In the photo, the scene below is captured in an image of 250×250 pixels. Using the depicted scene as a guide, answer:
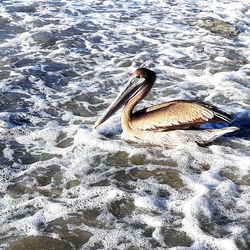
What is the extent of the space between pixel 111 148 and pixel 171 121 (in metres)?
0.75

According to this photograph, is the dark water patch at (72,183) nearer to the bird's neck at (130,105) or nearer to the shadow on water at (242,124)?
the bird's neck at (130,105)

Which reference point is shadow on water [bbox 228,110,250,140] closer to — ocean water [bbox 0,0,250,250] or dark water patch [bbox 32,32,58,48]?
ocean water [bbox 0,0,250,250]

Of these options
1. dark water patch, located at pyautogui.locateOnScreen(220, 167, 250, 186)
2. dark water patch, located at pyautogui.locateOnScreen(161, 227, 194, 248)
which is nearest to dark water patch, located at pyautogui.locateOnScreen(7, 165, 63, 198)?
dark water patch, located at pyautogui.locateOnScreen(161, 227, 194, 248)

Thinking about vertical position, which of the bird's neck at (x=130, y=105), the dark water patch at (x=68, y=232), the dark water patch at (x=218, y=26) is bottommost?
the dark water patch at (x=218, y=26)

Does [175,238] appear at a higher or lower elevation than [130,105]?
lower

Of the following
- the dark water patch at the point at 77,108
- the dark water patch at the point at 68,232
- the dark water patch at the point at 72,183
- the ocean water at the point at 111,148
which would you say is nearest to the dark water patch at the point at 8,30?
the ocean water at the point at 111,148

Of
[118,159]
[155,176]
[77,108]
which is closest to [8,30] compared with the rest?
[77,108]

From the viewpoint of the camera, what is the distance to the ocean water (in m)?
4.04

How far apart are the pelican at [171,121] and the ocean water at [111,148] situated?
0.12 m

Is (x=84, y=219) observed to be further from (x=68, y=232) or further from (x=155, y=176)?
(x=155, y=176)

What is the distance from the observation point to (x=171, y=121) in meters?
5.37

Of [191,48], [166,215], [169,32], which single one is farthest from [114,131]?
[169,32]

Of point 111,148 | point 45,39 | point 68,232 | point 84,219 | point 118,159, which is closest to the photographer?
point 68,232

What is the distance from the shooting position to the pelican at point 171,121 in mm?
5312
